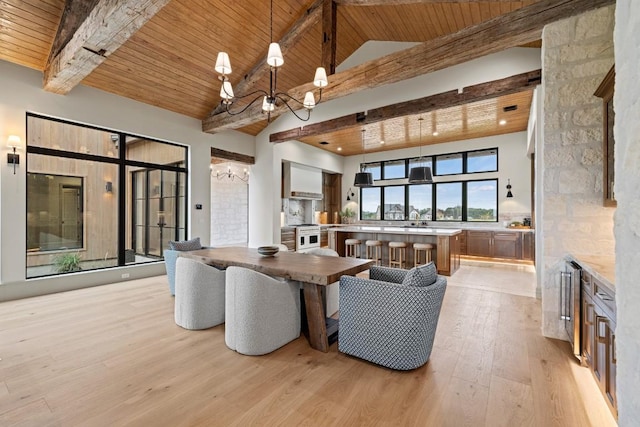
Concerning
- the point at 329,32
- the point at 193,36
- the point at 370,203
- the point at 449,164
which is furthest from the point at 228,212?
the point at 449,164

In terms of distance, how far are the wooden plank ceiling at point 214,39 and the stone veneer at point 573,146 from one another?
3.35ft

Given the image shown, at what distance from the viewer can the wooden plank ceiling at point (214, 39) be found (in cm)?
382

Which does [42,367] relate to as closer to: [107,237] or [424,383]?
[424,383]

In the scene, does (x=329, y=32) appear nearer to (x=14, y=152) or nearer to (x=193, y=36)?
(x=193, y=36)

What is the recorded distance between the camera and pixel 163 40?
436cm

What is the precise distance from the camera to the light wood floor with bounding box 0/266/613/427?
1757 mm

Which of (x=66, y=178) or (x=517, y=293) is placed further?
(x=66, y=178)

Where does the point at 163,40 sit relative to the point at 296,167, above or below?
above

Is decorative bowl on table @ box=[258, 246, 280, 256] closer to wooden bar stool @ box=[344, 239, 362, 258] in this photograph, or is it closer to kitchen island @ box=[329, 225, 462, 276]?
kitchen island @ box=[329, 225, 462, 276]

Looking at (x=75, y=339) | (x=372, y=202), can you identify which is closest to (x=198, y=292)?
(x=75, y=339)

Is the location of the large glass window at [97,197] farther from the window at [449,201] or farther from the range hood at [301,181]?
the window at [449,201]

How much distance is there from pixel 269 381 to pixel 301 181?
6469mm

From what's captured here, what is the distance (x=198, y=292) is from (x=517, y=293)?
4491mm

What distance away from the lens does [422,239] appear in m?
5.94
